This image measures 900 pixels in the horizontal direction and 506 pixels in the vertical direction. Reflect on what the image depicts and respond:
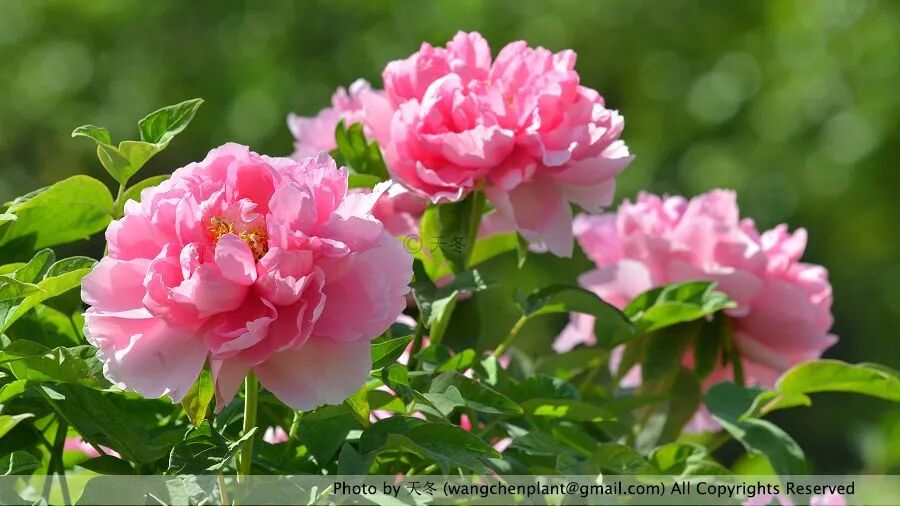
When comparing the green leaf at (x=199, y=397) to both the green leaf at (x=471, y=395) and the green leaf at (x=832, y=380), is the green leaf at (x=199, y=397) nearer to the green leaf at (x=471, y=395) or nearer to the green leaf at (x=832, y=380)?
the green leaf at (x=471, y=395)

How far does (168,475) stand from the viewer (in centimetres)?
53

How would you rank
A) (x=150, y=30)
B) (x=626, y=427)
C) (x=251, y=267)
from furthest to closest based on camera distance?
1. (x=150, y=30)
2. (x=626, y=427)
3. (x=251, y=267)

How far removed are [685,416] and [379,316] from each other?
0.45m

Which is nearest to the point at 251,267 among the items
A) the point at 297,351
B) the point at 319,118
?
the point at 297,351

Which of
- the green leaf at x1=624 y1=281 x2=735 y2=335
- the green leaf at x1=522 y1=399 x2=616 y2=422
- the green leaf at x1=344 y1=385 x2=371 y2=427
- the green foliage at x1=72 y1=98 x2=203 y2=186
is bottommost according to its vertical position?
the green leaf at x1=344 y1=385 x2=371 y2=427

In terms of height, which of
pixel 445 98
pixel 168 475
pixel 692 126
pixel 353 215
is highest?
pixel 692 126

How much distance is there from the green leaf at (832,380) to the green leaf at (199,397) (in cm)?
36

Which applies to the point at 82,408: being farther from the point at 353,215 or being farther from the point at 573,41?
the point at 573,41

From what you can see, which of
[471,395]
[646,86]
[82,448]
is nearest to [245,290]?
[471,395]

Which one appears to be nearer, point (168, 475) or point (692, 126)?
point (168, 475)

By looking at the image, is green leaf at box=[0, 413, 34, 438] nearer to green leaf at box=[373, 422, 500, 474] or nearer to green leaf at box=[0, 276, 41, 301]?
green leaf at box=[0, 276, 41, 301]

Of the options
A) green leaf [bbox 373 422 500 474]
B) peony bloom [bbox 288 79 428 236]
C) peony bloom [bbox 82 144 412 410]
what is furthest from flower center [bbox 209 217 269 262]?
peony bloom [bbox 288 79 428 236]

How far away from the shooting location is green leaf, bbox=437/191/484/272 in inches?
29.2

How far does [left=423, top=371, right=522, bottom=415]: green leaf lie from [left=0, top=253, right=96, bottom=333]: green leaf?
0.56ft
